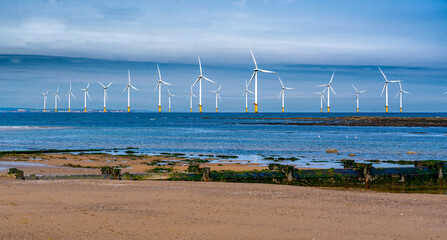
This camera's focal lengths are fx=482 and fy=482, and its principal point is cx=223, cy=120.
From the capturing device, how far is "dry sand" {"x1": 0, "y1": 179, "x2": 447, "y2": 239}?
11.3 metres

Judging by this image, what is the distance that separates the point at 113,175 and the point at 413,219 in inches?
507

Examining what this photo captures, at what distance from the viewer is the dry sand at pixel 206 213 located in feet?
37.2

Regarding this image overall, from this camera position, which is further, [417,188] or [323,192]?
[417,188]

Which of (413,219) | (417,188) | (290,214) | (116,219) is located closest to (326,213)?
(290,214)

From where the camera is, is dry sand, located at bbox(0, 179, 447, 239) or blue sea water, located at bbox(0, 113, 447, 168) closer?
dry sand, located at bbox(0, 179, 447, 239)

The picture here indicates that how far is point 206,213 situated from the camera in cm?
1353

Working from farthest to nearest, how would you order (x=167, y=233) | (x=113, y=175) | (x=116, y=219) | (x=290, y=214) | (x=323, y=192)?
(x=113, y=175) < (x=323, y=192) < (x=290, y=214) < (x=116, y=219) < (x=167, y=233)

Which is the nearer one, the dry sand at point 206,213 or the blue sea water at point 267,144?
the dry sand at point 206,213

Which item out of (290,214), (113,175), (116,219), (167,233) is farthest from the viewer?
(113,175)

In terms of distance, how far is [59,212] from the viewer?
13.3 m

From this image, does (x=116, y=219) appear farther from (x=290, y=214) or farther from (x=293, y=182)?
(x=293, y=182)

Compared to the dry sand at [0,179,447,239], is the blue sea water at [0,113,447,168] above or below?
below

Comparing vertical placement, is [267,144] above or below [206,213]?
below

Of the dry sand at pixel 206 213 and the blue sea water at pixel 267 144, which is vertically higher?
the dry sand at pixel 206 213
